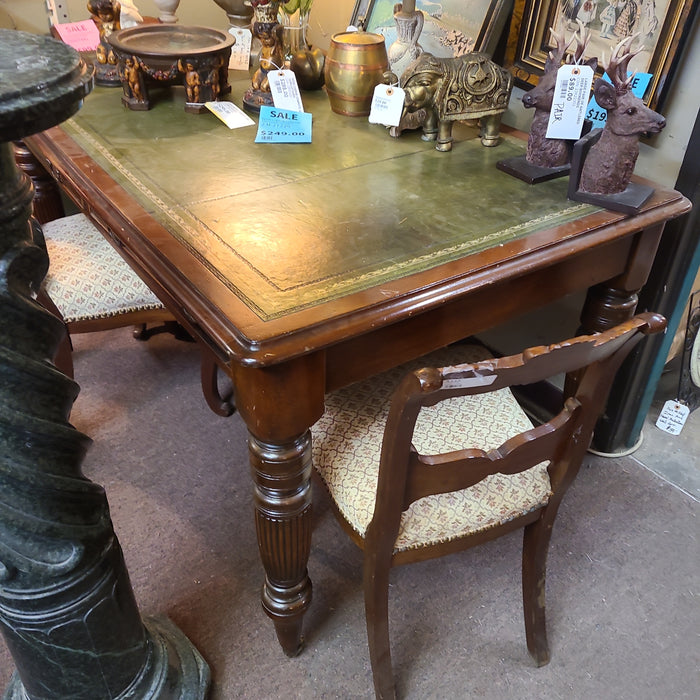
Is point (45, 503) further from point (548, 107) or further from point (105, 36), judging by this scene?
point (105, 36)

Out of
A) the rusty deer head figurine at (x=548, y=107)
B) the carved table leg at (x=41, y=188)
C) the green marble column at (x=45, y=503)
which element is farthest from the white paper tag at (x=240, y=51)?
the green marble column at (x=45, y=503)

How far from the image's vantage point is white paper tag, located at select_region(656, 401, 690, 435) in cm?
179

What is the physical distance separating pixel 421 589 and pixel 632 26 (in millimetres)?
1210

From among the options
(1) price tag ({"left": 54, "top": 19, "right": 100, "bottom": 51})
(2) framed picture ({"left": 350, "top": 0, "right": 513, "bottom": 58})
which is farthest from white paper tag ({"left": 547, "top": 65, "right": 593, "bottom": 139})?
(1) price tag ({"left": 54, "top": 19, "right": 100, "bottom": 51})

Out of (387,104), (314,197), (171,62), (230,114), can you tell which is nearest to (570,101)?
(387,104)

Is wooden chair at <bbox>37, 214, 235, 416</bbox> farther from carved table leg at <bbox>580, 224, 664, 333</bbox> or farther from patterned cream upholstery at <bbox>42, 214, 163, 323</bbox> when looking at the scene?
carved table leg at <bbox>580, 224, 664, 333</bbox>

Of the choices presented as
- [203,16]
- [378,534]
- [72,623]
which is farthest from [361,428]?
[203,16]

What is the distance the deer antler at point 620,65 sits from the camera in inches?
42.8

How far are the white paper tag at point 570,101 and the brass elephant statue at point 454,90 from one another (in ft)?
0.52

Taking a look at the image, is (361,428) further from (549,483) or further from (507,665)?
(507,665)

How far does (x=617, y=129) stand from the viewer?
1.14 meters

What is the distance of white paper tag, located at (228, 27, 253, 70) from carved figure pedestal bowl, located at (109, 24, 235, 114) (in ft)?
0.64

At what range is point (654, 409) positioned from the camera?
1.87 m

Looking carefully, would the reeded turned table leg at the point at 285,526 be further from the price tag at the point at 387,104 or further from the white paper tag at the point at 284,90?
the white paper tag at the point at 284,90
